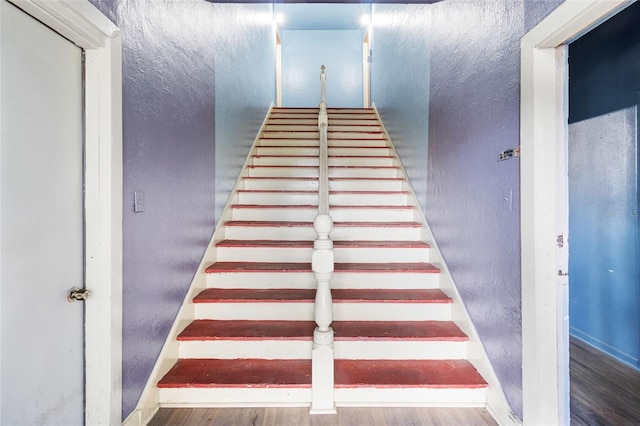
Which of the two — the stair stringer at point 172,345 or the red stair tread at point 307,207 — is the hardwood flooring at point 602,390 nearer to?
the red stair tread at point 307,207

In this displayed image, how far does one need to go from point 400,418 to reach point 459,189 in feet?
4.07

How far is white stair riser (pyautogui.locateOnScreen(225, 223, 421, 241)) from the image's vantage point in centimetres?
259

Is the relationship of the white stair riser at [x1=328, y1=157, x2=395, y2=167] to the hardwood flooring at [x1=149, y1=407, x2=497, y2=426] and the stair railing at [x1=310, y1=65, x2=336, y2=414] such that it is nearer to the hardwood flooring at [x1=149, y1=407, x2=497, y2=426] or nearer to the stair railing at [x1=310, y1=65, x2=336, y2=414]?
the stair railing at [x1=310, y1=65, x2=336, y2=414]

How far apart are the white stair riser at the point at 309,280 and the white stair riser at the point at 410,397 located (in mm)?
701

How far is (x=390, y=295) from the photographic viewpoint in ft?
6.73

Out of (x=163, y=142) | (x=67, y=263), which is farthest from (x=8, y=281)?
(x=163, y=142)

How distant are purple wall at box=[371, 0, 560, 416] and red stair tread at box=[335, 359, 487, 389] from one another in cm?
18

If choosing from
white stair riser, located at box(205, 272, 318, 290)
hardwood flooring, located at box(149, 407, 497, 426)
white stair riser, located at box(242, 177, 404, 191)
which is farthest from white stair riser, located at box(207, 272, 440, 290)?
white stair riser, located at box(242, 177, 404, 191)

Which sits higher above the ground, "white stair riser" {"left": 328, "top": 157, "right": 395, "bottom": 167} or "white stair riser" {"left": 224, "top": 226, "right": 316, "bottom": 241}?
"white stair riser" {"left": 328, "top": 157, "right": 395, "bottom": 167}

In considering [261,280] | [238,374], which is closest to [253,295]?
[261,280]

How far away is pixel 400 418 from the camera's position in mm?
1502

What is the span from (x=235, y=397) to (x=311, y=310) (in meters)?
0.61

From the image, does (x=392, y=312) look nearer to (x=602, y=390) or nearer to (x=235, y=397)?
(x=235, y=397)

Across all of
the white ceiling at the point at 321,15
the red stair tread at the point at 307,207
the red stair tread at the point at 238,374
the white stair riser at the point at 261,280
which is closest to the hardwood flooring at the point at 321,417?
the red stair tread at the point at 238,374
